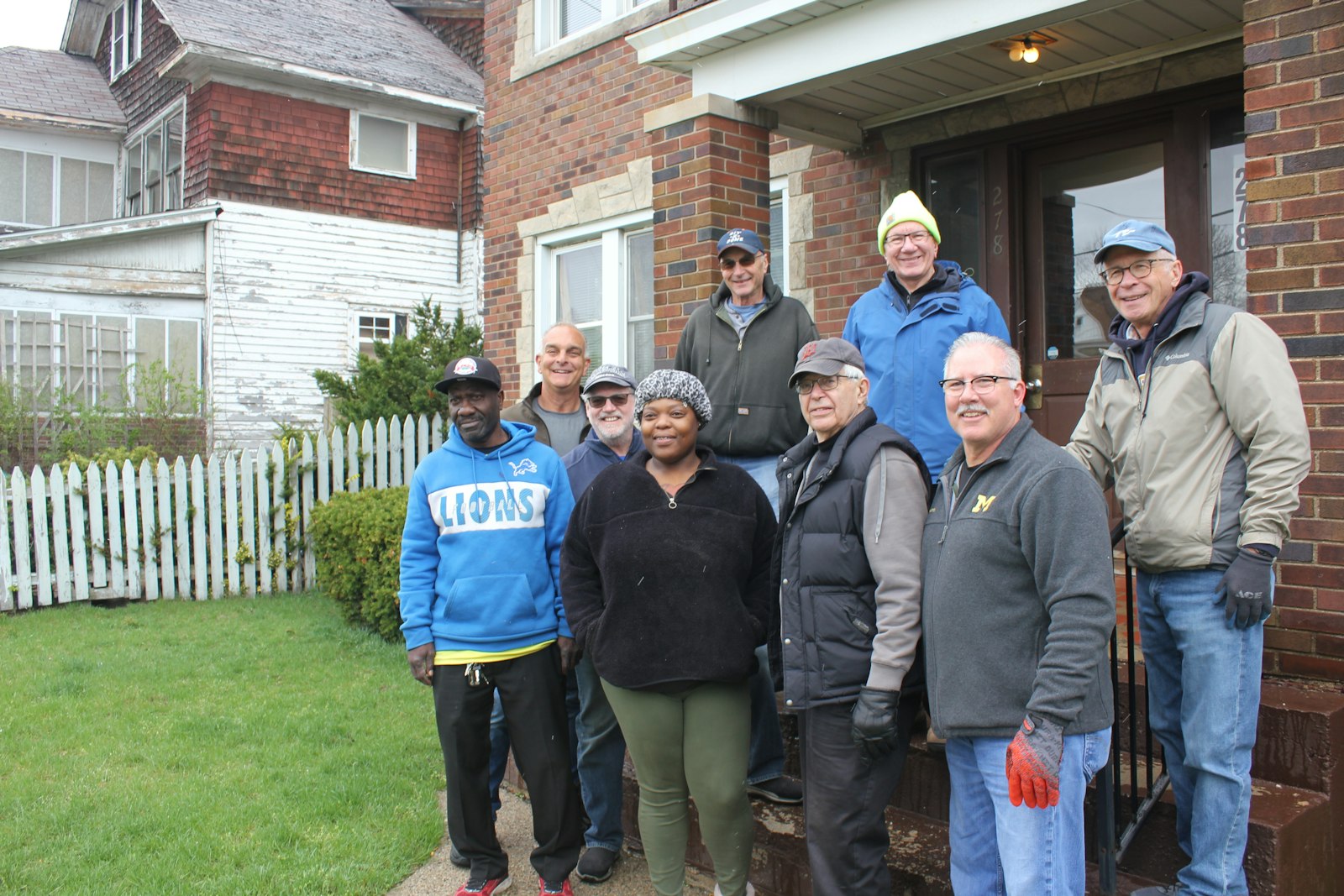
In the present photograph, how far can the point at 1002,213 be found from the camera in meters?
6.35

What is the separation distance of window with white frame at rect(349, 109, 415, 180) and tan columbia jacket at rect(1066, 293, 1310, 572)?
16.1 meters

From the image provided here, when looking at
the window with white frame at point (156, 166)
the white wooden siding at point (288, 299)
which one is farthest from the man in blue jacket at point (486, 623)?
the window with white frame at point (156, 166)

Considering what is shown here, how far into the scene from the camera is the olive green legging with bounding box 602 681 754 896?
343 cm

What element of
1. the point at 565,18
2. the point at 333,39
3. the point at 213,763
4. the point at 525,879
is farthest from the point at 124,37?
the point at 525,879

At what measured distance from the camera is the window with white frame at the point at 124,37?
18766 millimetres

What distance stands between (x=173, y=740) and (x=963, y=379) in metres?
4.68

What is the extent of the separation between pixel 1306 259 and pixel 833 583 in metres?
2.25

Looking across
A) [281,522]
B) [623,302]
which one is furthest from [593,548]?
[281,522]

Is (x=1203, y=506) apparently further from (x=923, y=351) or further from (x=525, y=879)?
(x=525, y=879)

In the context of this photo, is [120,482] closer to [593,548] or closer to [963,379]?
[593,548]

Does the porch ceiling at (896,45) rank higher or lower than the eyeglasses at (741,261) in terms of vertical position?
higher

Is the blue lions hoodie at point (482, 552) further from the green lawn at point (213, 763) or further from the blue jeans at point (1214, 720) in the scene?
the blue jeans at point (1214, 720)

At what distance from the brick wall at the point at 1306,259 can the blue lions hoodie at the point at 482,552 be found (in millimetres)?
2715

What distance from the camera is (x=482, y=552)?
393cm
